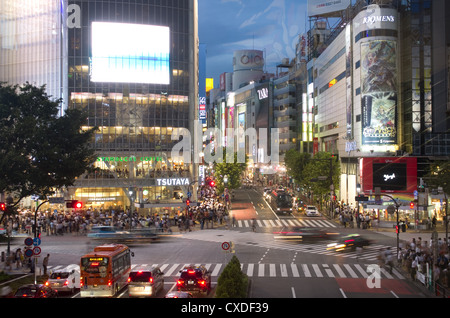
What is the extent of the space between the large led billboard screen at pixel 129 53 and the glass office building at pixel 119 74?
15cm

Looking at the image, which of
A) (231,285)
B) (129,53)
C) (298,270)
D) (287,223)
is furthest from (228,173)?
(231,285)

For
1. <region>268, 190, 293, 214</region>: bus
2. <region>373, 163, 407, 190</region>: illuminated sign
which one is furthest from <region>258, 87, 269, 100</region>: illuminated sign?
<region>373, 163, 407, 190</region>: illuminated sign

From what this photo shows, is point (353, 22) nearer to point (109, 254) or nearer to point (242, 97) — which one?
point (109, 254)

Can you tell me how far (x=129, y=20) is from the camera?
6744 centimetres

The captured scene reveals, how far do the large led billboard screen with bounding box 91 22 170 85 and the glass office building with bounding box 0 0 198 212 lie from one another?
0.48 ft

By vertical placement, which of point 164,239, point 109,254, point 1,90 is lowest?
point 164,239

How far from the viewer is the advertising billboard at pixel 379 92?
6209 cm

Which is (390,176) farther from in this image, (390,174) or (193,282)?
(193,282)

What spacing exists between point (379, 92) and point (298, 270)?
138 feet

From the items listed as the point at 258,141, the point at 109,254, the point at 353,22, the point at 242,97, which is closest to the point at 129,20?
the point at 353,22

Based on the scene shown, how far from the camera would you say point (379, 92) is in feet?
206

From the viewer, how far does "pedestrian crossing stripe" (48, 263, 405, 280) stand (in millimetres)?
26234
